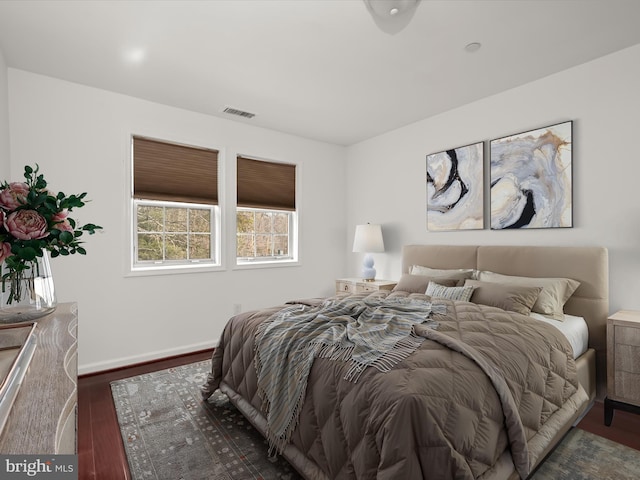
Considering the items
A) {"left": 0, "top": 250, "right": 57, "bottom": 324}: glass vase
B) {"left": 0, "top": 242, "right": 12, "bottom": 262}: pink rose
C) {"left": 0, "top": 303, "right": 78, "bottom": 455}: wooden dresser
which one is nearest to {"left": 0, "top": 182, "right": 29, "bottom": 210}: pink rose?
{"left": 0, "top": 242, "right": 12, "bottom": 262}: pink rose

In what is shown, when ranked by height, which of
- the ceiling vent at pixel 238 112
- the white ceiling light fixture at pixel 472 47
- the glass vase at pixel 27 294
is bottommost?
the glass vase at pixel 27 294

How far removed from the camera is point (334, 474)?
1479mm

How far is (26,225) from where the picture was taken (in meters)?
1.08

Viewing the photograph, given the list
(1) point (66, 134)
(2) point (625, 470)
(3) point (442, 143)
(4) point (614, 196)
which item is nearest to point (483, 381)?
(2) point (625, 470)

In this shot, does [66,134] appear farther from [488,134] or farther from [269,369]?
[488,134]

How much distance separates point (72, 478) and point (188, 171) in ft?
11.8

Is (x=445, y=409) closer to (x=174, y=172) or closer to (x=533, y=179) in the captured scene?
(x=533, y=179)

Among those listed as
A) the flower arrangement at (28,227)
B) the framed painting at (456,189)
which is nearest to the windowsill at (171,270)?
the flower arrangement at (28,227)

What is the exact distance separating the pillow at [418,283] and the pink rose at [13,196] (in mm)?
2912

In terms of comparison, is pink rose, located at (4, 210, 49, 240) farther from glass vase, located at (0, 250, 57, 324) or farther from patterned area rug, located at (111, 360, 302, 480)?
patterned area rug, located at (111, 360, 302, 480)

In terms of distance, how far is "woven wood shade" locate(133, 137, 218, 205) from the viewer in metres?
3.48

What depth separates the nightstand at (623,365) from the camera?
2209mm

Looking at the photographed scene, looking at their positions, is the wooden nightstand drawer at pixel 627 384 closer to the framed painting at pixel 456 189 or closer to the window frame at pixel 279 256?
the framed painting at pixel 456 189

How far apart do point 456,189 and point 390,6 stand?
7.16 ft
